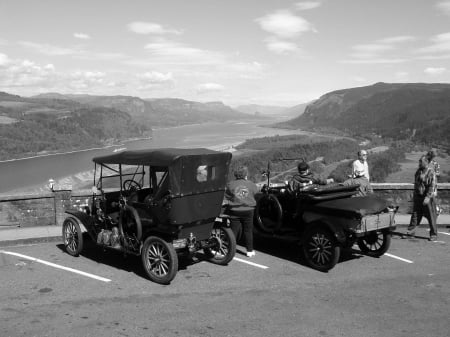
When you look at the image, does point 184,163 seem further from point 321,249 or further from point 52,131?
point 52,131

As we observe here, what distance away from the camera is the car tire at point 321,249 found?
7.71m

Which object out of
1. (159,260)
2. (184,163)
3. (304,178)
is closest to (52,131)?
(304,178)

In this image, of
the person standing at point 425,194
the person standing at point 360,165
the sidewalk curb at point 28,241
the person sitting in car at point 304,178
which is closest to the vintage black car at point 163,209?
the person sitting in car at point 304,178

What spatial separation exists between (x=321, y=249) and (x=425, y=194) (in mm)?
3274

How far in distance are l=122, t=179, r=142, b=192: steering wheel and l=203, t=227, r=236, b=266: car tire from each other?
1.56 meters

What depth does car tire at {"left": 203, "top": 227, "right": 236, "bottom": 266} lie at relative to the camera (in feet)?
26.7

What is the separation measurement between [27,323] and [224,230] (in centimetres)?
357

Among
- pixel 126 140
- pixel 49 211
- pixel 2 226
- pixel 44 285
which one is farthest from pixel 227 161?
pixel 126 140

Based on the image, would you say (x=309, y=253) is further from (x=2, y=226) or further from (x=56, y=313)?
(x=2, y=226)

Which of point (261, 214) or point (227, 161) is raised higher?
point (227, 161)

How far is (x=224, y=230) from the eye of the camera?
8242 millimetres

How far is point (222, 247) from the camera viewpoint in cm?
840

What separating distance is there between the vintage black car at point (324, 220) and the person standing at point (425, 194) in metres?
1.36

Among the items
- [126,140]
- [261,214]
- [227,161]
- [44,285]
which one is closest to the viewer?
[44,285]
